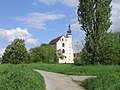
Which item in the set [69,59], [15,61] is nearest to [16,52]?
[15,61]

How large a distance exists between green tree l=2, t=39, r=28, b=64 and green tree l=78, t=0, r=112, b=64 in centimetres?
3936

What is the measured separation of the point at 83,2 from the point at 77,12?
203 centimetres

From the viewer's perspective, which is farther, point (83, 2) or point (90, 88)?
point (83, 2)

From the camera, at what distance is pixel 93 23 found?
52156mm

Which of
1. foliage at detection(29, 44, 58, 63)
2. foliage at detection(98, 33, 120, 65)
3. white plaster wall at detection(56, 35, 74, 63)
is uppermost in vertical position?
white plaster wall at detection(56, 35, 74, 63)

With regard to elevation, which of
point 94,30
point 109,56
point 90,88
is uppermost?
point 94,30

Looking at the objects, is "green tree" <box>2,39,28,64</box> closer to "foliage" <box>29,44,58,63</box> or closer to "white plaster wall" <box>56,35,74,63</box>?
"foliage" <box>29,44,58,63</box>

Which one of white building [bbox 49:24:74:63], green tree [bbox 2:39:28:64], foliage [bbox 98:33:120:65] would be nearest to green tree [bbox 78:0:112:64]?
foliage [bbox 98:33:120:65]

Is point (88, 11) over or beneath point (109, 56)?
over

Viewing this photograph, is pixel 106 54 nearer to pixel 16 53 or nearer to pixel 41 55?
pixel 16 53

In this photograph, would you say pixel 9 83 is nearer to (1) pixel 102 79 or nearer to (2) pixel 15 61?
(1) pixel 102 79

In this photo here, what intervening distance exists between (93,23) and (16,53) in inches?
1769

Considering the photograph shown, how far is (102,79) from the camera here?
21359 millimetres

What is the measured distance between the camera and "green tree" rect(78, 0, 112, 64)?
2013 inches
